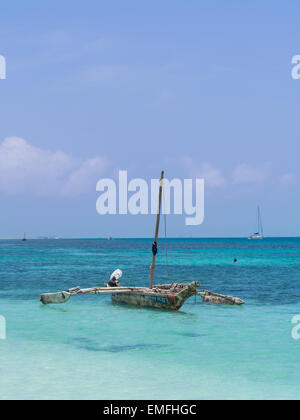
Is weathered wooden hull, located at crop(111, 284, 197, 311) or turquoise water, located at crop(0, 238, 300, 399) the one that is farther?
weathered wooden hull, located at crop(111, 284, 197, 311)

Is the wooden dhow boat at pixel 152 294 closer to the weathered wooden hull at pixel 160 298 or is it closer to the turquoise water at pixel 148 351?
the weathered wooden hull at pixel 160 298

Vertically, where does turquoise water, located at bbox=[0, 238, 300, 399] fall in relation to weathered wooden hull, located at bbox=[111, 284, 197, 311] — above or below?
below

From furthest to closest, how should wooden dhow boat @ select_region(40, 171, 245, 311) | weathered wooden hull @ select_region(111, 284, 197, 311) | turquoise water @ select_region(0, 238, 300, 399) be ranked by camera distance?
1. wooden dhow boat @ select_region(40, 171, 245, 311)
2. weathered wooden hull @ select_region(111, 284, 197, 311)
3. turquoise water @ select_region(0, 238, 300, 399)

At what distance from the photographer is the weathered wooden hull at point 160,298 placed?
24.4 metres

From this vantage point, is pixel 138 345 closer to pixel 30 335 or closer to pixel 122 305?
pixel 30 335

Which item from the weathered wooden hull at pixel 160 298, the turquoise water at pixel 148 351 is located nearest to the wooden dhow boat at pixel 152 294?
the weathered wooden hull at pixel 160 298

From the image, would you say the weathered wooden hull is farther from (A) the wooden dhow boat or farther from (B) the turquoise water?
(B) the turquoise water

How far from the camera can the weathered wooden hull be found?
80.1ft

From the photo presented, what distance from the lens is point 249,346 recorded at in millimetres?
18547

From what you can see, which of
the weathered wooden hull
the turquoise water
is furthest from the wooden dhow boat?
the turquoise water

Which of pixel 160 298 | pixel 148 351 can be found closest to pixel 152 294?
pixel 160 298

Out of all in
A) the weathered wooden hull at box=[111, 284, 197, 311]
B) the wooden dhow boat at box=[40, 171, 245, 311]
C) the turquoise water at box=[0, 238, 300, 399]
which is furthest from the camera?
the wooden dhow boat at box=[40, 171, 245, 311]

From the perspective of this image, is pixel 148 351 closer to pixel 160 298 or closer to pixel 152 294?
pixel 160 298
